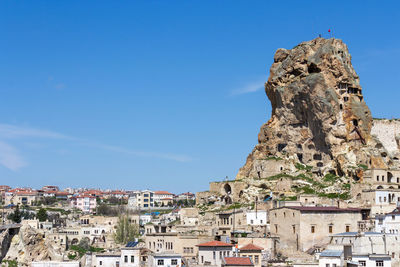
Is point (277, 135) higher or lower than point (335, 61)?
lower

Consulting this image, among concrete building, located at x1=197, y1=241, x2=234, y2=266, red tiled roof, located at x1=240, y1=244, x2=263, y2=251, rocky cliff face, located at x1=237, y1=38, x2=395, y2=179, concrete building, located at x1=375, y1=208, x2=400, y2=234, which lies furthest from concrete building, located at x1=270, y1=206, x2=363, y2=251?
rocky cliff face, located at x1=237, y1=38, x2=395, y2=179

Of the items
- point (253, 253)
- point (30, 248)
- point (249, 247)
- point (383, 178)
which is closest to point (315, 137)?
point (383, 178)

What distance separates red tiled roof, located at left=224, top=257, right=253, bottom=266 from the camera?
53625 mm

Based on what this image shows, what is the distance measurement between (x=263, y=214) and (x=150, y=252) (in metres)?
18.9

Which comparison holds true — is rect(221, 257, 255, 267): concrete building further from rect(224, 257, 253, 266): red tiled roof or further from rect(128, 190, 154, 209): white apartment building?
rect(128, 190, 154, 209): white apartment building

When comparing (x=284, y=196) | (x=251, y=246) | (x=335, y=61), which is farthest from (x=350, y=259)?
(x=335, y=61)

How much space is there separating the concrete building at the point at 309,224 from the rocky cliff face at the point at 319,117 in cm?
2100

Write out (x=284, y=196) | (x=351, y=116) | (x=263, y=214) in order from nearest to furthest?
(x=263, y=214) → (x=284, y=196) → (x=351, y=116)

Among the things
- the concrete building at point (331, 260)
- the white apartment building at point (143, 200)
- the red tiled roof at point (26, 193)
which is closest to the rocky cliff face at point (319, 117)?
the concrete building at point (331, 260)

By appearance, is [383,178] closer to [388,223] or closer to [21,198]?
[388,223]

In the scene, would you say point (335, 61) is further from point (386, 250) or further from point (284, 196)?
point (386, 250)

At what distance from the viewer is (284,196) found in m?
86.1

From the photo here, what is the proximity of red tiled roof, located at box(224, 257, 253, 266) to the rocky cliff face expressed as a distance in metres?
37.8

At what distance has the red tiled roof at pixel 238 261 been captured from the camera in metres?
53.6
